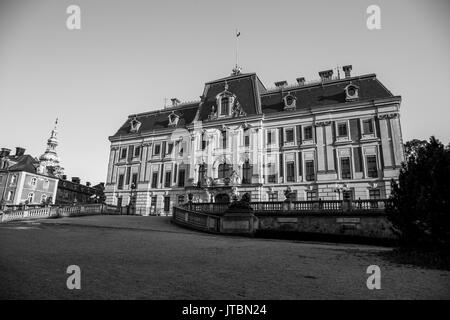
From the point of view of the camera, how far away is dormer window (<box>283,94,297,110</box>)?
117 ft

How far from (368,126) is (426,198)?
22978 mm

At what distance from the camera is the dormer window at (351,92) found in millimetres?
32625

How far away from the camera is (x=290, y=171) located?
33.5m

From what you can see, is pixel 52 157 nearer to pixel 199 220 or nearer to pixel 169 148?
pixel 169 148

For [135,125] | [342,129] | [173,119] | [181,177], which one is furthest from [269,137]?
[135,125]

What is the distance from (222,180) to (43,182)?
47.3 meters

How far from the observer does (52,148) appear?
89.2m

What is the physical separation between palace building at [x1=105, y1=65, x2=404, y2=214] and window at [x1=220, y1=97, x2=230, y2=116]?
0.15 metres

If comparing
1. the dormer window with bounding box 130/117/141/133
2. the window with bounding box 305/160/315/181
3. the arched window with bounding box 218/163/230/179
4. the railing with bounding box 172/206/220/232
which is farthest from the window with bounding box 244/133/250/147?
the dormer window with bounding box 130/117/141/133

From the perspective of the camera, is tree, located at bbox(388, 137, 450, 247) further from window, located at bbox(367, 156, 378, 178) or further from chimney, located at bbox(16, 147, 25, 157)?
chimney, located at bbox(16, 147, 25, 157)

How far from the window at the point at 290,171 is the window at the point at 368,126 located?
29.0 feet

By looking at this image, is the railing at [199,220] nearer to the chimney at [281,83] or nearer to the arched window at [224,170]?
the arched window at [224,170]

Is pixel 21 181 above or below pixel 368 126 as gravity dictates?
below

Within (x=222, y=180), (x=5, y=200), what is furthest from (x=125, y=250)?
(x=5, y=200)
